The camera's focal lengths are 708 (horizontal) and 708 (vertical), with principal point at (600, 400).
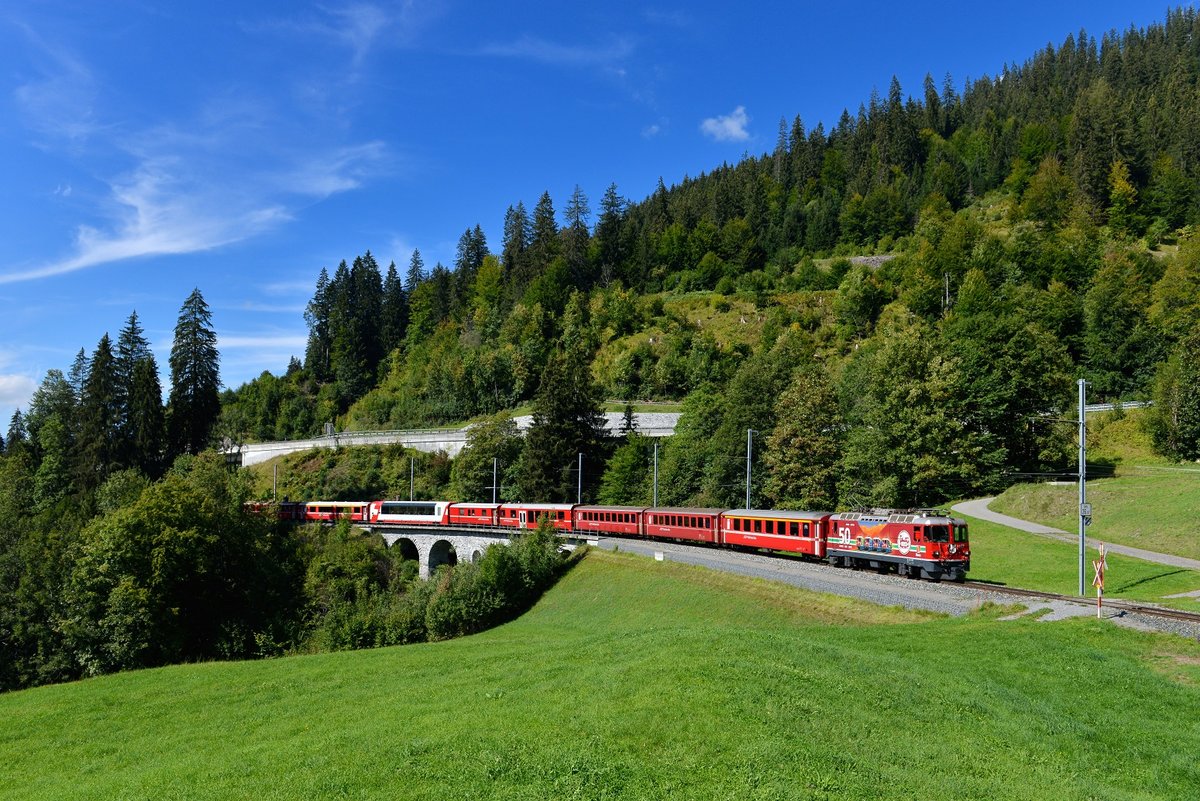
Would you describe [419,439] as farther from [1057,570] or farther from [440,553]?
[1057,570]

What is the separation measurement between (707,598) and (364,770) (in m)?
22.3

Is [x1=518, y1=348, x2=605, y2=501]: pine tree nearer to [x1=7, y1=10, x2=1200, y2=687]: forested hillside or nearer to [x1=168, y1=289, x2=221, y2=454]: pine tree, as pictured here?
[x1=7, y1=10, x2=1200, y2=687]: forested hillside

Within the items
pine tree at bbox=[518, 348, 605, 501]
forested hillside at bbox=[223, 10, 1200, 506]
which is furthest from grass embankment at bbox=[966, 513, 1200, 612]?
pine tree at bbox=[518, 348, 605, 501]

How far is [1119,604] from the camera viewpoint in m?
21.9

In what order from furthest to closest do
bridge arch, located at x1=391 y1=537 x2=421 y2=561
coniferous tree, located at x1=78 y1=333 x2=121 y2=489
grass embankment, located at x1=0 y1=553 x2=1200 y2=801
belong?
1. coniferous tree, located at x1=78 y1=333 x2=121 y2=489
2. bridge arch, located at x1=391 y1=537 x2=421 y2=561
3. grass embankment, located at x1=0 y1=553 x2=1200 y2=801

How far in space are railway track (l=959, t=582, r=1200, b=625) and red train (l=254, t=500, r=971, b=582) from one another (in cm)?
294

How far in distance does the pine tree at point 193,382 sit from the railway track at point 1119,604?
300 ft

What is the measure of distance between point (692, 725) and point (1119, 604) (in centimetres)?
1841

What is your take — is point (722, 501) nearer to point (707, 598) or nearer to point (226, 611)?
point (707, 598)

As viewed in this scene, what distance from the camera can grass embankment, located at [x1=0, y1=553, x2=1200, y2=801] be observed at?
983cm

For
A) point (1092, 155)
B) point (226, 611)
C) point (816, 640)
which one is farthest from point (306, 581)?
point (1092, 155)

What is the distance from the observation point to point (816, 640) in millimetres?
18719

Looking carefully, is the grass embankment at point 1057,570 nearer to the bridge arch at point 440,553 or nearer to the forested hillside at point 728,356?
the forested hillside at point 728,356

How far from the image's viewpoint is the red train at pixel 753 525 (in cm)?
A: 2991
